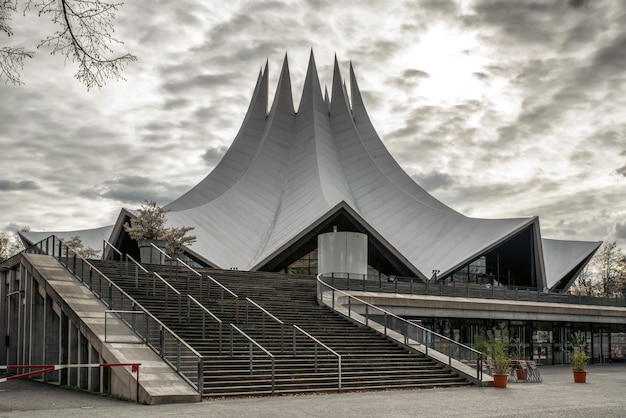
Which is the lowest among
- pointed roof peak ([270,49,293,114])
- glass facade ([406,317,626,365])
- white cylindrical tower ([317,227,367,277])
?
glass facade ([406,317,626,365])

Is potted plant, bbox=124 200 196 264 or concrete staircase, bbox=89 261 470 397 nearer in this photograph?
concrete staircase, bbox=89 261 470 397

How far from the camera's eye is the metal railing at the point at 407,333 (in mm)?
18984

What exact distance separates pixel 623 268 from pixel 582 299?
3216 cm

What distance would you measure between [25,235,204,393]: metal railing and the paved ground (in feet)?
3.11

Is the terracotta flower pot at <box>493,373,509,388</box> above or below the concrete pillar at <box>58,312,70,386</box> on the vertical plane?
below

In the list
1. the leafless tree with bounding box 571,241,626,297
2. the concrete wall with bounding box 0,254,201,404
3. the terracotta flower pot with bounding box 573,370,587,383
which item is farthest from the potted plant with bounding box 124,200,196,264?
the leafless tree with bounding box 571,241,626,297

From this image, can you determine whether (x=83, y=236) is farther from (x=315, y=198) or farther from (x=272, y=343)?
(x=272, y=343)

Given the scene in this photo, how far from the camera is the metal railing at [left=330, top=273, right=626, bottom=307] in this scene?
25.0 m

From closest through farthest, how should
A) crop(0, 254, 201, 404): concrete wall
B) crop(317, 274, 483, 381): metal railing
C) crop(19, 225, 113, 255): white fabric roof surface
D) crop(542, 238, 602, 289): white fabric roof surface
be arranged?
crop(0, 254, 201, 404): concrete wall, crop(317, 274, 483, 381): metal railing, crop(19, 225, 113, 255): white fabric roof surface, crop(542, 238, 602, 289): white fabric roof surface

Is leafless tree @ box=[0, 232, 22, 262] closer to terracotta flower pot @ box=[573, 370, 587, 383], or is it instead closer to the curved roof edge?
the curved roof edge

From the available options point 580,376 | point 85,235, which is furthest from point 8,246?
point 580,376

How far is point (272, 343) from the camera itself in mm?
18094

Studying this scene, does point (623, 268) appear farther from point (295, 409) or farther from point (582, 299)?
point (295, 409)

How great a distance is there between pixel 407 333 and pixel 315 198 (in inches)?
869
